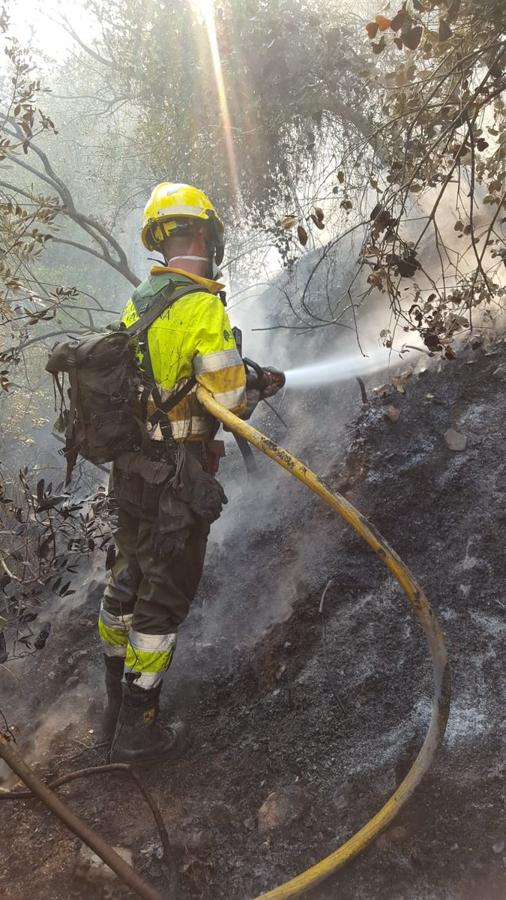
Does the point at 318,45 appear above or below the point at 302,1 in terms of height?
below

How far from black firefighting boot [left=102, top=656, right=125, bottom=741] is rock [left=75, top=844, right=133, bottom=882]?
2.63 feet

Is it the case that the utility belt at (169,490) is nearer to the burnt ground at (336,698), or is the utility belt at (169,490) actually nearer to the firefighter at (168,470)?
the firefighter at (168,470)

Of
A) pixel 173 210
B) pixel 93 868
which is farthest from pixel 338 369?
pixel 93 868

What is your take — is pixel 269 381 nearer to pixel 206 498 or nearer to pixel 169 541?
pixel 206 498

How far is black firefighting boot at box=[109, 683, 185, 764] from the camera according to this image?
291 cm

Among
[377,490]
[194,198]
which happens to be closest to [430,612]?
[377,490]

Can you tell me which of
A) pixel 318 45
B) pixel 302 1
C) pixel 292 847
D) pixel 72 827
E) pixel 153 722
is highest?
pixel 302 1

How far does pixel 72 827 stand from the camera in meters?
1.37

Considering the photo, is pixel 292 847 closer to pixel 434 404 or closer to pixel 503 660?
pixel 503 660

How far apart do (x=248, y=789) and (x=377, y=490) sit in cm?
206

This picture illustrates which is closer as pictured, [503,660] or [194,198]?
[503,660]

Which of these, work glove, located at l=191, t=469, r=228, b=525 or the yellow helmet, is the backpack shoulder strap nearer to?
the yellow helmet

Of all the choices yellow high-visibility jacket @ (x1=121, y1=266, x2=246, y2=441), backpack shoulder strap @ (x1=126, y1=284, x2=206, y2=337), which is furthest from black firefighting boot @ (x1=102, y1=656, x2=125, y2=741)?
backpack shoulder strap @ (x1=126, y1=284, x2=206, y2=337)

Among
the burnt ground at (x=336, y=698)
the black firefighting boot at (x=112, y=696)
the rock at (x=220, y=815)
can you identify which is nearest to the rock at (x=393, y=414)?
the burnt ground at (x=336, y=698)
